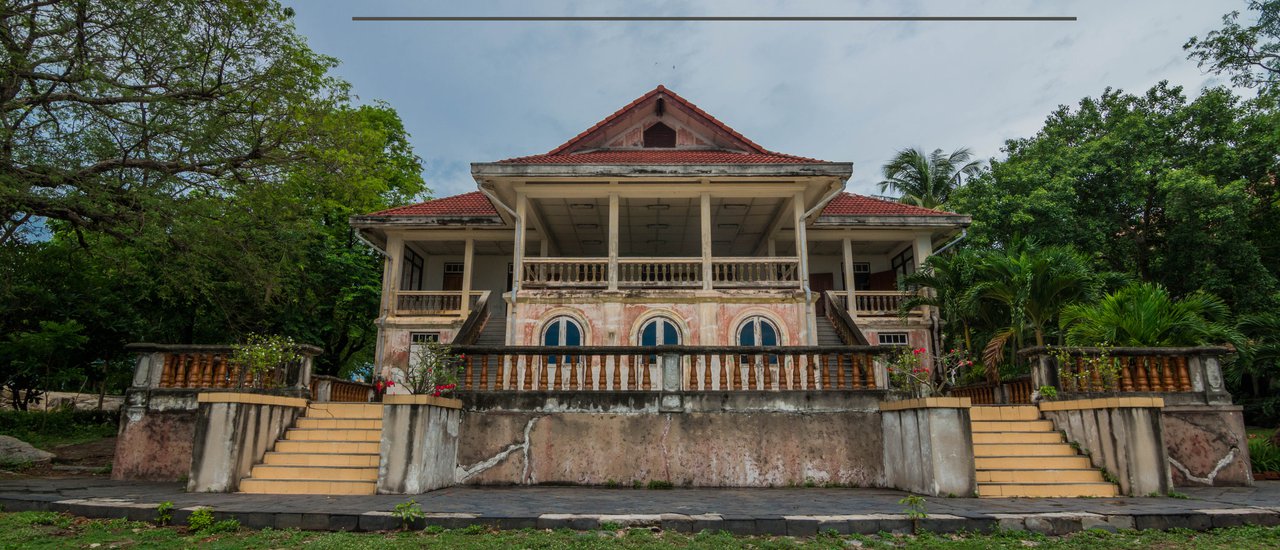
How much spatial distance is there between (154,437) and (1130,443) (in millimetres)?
12129

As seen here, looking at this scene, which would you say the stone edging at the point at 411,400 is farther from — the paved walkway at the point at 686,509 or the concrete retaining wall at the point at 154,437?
the concrete retaining wall at the point at 154,437

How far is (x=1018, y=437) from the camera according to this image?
831 cm

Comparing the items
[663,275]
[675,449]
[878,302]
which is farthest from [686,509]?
[878,302]

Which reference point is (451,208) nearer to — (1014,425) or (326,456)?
(326,456)

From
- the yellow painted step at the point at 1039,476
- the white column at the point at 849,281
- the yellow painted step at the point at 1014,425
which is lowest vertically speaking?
the yellow painted step at the point at 1039,476

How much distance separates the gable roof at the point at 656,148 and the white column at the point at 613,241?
1.82 m

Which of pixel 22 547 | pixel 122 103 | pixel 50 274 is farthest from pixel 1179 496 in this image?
pixel 50 274

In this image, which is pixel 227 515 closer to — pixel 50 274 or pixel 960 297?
pixel 960 297

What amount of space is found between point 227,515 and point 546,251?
39.4ft

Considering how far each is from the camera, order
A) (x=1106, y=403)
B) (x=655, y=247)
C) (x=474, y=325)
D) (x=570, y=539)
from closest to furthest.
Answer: (x=570, y=539) → (x=1106, y=403) → (x=474, y=325) → (x=655, y=247)

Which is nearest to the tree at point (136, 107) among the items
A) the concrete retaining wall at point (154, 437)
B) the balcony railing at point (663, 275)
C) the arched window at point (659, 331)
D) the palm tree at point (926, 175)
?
the concrete retaining wall at point (154, 437)

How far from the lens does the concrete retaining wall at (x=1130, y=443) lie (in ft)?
24.0

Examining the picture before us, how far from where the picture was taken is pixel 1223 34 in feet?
66.6

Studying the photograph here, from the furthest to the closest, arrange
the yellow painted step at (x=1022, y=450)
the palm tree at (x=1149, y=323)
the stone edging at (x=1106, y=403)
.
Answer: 1. the palm tree at (x=1149, y=323)
2. the yellow painted step at (x=1022, y=450)
3. the stone edging at (x=1106, y=403)
